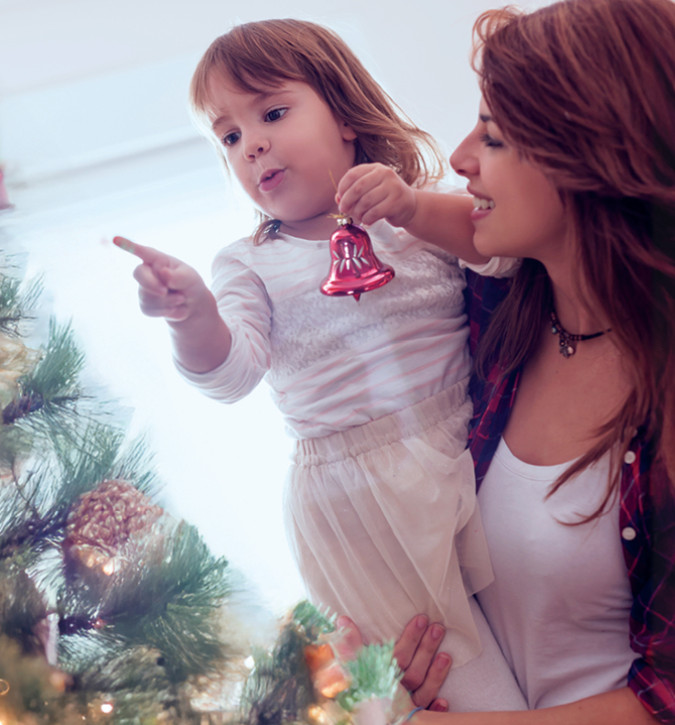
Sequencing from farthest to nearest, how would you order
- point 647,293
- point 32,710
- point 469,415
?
point 469,415, point 647,293, point 32,710

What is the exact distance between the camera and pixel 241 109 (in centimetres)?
56

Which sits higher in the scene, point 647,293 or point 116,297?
point 116,297

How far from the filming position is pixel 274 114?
569 millimetres

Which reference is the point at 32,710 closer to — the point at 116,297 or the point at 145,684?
the point at 145,684

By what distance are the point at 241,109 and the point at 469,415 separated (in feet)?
1.08

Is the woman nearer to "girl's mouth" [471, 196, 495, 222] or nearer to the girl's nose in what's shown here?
"girl's mouth" [471, 196, 495, 222]

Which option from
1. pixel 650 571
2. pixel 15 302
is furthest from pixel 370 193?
pixel 650 571

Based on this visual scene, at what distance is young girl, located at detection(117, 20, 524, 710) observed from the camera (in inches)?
22.8

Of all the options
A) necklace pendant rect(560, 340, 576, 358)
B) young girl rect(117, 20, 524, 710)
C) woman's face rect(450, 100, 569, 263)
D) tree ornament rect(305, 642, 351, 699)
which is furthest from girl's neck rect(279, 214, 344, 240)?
tree ornament rect(305, 642, 351, 699)

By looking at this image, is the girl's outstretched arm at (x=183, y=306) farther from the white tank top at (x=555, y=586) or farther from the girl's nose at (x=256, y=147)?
the white tank top at (x=555, y=586)

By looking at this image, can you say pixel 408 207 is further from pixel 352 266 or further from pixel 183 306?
pixel 183 306

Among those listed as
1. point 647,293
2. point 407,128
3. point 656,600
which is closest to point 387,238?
point 407,128

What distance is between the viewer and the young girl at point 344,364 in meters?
0.58

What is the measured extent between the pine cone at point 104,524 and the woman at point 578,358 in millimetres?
255
